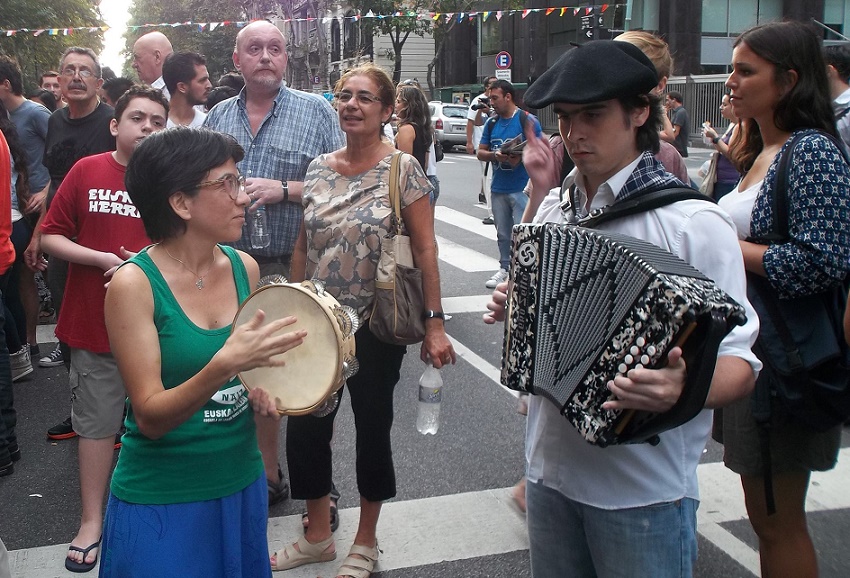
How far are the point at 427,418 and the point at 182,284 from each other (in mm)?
1605

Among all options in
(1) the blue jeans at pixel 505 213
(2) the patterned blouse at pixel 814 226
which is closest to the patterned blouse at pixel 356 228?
(2) the patterned blouse at pixel 814 226

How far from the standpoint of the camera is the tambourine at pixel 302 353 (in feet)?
7.45

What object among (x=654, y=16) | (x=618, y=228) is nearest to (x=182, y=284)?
(x=618, y=228)

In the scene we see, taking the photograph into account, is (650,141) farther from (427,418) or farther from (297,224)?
(297,224)

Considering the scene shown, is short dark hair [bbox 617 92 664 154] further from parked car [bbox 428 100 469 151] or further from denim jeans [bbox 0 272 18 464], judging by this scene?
parked car [bbox 428 100 469 151]

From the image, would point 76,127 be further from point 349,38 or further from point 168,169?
point 349,38

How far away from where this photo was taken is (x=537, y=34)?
4144 cm

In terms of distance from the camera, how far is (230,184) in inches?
93.9

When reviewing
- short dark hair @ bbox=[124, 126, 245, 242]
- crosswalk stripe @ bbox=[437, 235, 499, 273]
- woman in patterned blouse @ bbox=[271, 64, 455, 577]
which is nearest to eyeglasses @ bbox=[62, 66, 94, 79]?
woman in patterned blouse @ bbox=[271, 64, 455, 577]

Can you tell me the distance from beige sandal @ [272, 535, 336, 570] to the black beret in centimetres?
231

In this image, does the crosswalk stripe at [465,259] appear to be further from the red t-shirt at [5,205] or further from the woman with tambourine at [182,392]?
the woman with tambourine at [182,392]

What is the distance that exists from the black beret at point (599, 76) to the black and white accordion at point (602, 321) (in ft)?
1.06

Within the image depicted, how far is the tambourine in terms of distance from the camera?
7.45 feet

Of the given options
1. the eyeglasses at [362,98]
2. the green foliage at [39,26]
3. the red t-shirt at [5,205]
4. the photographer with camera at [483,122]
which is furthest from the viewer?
the green foliage at [39,26]
